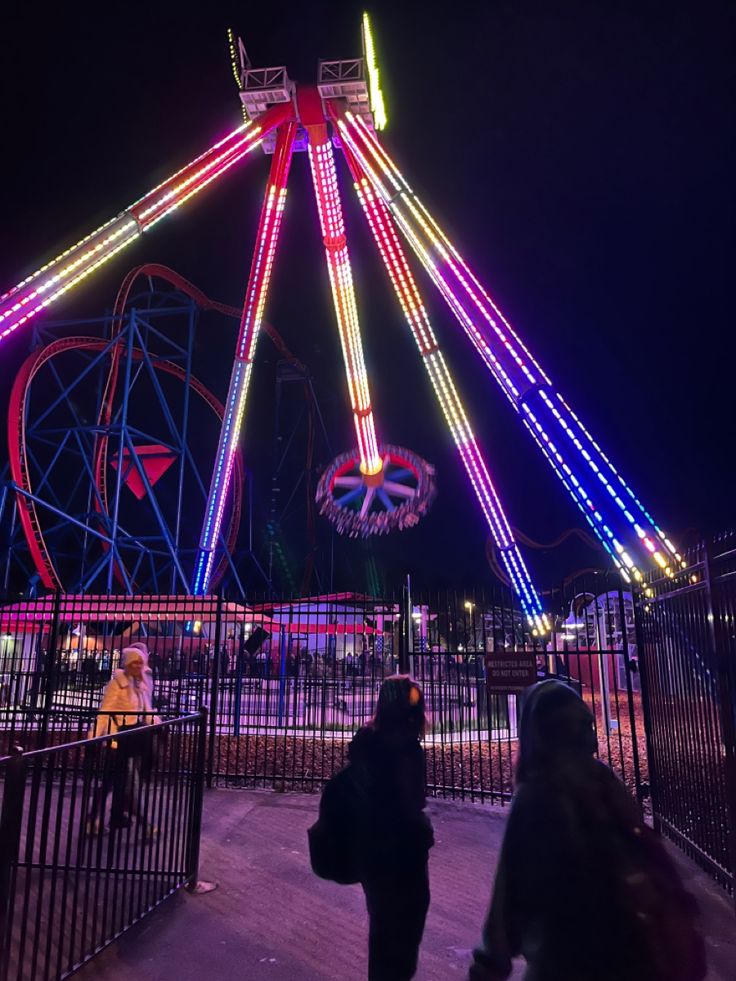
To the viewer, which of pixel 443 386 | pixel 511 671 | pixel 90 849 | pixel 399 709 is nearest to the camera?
pixel 399 709

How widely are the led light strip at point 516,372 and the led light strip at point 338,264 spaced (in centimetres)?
73

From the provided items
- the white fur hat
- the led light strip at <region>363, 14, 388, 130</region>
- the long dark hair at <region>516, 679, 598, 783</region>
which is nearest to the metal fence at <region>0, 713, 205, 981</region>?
the white fur hat

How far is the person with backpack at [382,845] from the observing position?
2.67m

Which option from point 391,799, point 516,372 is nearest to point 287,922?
point 391,799

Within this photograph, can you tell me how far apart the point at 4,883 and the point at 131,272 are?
896 inches

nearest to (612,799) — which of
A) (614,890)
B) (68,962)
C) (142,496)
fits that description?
(614,890)

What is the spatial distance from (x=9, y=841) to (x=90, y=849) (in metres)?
0.95

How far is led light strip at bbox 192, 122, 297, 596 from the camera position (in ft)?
45.2

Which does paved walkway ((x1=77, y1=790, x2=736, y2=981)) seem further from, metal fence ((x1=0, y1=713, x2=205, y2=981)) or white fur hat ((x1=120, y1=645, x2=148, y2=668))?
white fur hat ((x1=120, y1=645, x2=148, y2=668))

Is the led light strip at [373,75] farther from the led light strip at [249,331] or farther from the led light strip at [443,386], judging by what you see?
the led light strip at [249,331]

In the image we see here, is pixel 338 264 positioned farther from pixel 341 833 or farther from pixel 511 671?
pixel 341 833

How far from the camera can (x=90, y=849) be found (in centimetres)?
371

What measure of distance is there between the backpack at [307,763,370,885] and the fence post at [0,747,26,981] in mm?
1325

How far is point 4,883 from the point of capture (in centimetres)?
285
